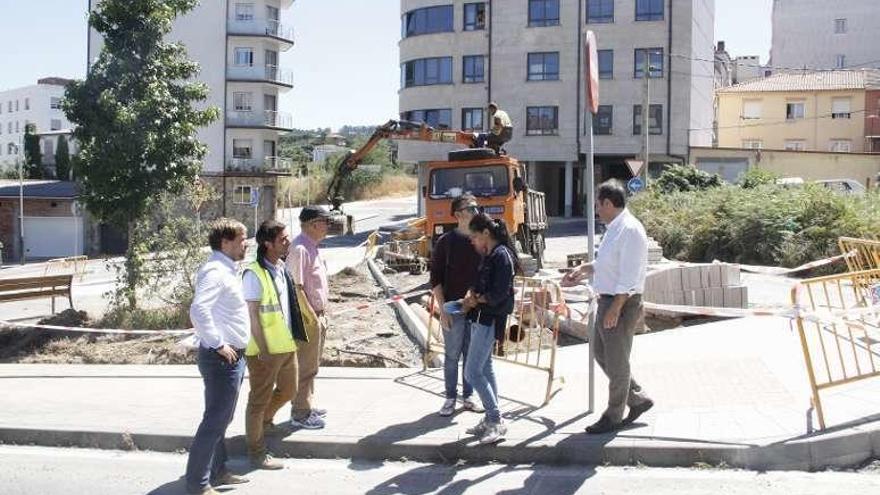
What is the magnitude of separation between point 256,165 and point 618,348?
174ft

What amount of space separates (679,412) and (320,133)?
157787 mm

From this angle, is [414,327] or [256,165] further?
[256,165]

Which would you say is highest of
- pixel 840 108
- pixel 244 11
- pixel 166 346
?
pixel 244 11

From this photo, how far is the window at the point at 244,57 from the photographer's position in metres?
57.4

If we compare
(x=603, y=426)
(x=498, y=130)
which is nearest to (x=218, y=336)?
(x=603, y=426)

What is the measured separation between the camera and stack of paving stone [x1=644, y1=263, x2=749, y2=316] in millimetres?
12016

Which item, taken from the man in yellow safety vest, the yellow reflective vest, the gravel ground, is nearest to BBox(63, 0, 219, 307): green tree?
the gravel ground

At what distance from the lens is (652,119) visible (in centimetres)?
4988

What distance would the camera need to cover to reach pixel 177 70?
52.9 feet

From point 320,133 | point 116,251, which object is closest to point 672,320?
point 116,251

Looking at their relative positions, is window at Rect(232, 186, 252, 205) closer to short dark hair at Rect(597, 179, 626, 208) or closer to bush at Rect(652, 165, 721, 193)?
bush at Rect(652, 165, 721, 193)

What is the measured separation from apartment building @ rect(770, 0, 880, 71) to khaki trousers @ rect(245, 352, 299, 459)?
62.5m

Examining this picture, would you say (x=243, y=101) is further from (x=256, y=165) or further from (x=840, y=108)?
(x=840, y=108)

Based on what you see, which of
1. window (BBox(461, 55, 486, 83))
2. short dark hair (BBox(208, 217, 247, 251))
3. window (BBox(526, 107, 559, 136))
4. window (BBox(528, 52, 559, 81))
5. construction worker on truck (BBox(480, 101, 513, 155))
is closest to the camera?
short dark hair (BBox(208, 217, 247, 251))
